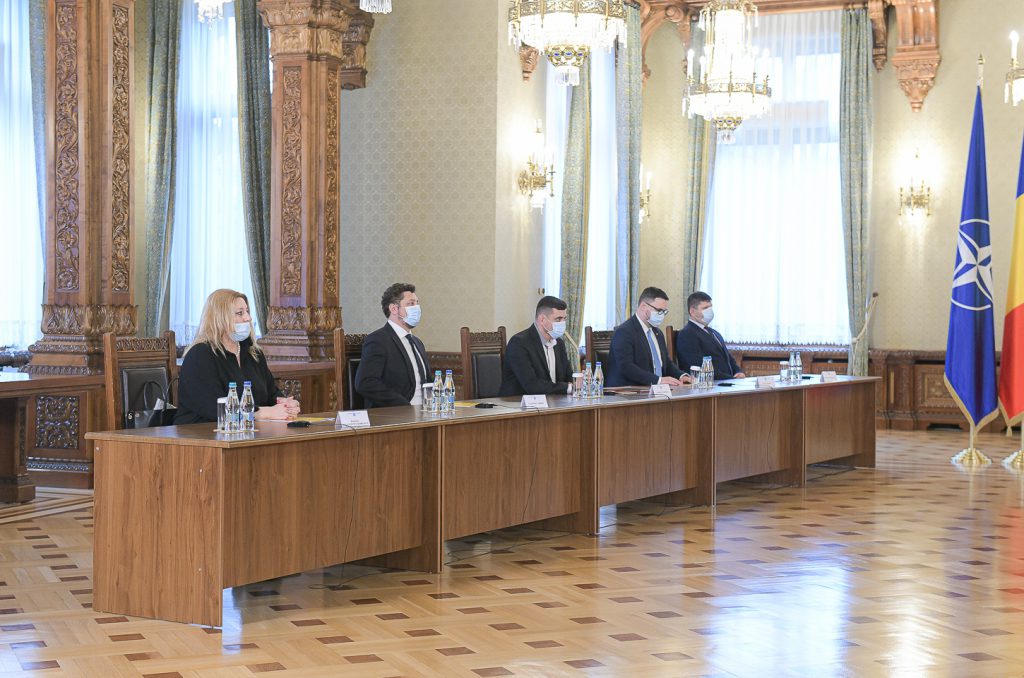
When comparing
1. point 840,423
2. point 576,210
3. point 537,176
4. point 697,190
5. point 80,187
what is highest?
point 697,190

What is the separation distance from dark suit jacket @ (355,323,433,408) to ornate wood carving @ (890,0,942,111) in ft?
27.5

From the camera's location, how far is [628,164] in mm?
12500

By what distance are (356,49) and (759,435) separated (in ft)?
16.0

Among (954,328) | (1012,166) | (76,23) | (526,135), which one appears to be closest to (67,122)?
(76,23)

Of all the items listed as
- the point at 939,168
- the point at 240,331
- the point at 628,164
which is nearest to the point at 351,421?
the point at 240,331

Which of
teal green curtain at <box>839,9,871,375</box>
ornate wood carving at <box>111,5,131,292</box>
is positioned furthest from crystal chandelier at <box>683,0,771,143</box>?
teal green curtain at <box>839,9,871,375</box>

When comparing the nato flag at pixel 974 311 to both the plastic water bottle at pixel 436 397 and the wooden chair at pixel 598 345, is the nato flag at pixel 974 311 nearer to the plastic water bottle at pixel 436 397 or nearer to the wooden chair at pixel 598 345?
the wooden chair at pixel 598 345

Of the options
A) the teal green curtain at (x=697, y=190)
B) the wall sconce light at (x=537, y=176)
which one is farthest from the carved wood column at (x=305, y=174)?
the teal green curtain at (x=697, y=190)

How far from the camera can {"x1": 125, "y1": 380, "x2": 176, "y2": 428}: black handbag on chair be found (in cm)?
582

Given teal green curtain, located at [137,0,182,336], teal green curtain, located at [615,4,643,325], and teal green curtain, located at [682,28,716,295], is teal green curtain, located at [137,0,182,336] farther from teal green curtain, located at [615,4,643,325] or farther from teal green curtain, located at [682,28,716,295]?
teal green curtain, located at [682,28,716,295]

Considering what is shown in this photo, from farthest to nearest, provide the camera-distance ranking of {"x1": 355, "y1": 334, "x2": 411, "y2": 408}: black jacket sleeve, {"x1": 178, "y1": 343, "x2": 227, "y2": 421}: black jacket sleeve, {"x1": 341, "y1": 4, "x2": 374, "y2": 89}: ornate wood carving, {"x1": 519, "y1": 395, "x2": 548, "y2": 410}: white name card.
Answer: {"x1": 341, "y1": 4, "x2": 374, "y2": 89}: ornate wood carving, {"x1": 355, "y1": 334, "x2": 411, "y2": 408}: black jacket sleeve, {"x1": 519, "y1": 395, "x2": 548, "y2": 410}: white name card, {"x1": 178, "y1": 343, "x2": 227, "y2": 421}: black jacket sleeve

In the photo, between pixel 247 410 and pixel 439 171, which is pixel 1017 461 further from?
pixel 247 410

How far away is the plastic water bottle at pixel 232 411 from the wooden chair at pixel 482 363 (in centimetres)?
266

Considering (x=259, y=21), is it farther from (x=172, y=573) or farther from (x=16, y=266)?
(x=172, y=573)
